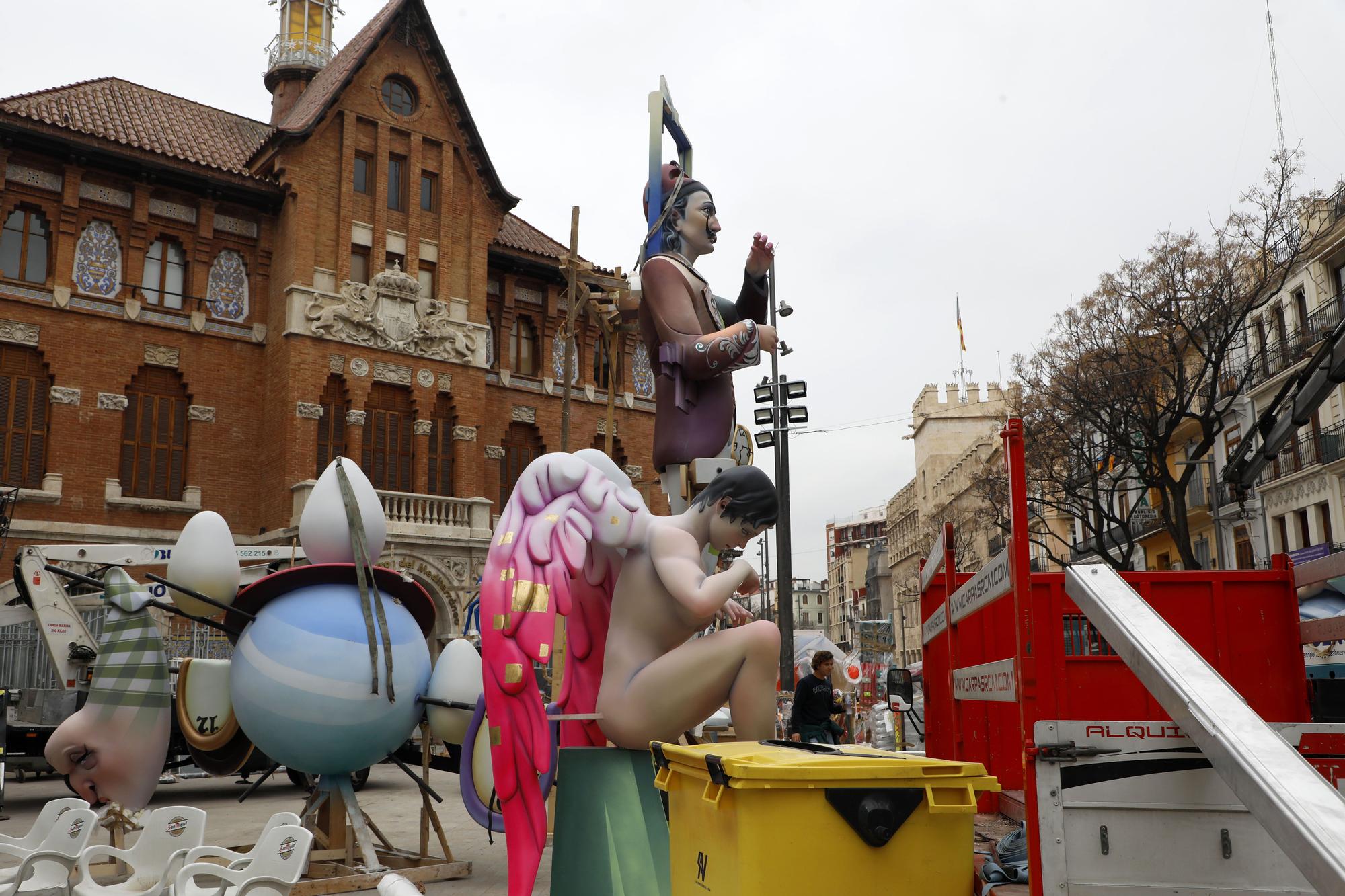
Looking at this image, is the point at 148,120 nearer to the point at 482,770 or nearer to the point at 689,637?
the point at 482,770

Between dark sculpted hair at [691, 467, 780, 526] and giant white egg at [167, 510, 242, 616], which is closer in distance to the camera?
dark sculpted hair at [691, 467, 780, 526]

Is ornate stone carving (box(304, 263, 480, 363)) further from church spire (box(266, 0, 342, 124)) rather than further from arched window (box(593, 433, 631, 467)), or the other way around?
church spire (box(266, 0, 342, 124))

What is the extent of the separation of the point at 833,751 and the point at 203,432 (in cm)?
2395

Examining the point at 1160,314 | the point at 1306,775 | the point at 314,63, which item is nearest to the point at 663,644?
the point at 1306,775

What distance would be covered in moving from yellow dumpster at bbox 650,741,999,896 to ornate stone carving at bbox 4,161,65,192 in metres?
24.6

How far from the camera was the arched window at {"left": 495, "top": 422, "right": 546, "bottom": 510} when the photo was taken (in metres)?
29.5

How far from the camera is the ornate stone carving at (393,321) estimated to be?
1000 inches

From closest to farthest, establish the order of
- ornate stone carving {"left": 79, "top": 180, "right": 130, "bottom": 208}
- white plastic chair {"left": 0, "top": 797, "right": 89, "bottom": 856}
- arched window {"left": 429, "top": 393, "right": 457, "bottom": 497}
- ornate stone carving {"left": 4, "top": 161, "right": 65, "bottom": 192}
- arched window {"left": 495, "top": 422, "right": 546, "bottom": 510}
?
white plastic chair {"left": 0, "top": 797, "right": 89, "bottom": 856}, ornate stone carving {"left": 4, "top": 161, "right": 65, "bottom": 192}, ornate stone carving {"left": 79, "top": 180, "right": 130, "bottom": 208}, arched window {"left": 429, "top": 393, "right": 457, "bottom": 497}, arched window {"left": 495, "top": 422, "right": 546, "bottom": 510}

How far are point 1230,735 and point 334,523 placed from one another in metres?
6.44

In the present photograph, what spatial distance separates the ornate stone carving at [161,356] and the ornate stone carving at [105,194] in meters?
3.18

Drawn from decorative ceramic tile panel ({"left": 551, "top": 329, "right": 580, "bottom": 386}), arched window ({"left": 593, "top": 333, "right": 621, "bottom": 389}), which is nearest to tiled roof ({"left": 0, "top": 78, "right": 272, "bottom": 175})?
decorative ceramic tile panel ({"left": 551, "top": 329, "right": 580, "bottom": 386})

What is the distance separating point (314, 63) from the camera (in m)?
32.3

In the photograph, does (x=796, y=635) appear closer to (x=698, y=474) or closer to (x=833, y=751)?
(x=698, y=474)

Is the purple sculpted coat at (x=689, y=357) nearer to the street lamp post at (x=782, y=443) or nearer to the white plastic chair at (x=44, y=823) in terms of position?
the white plastic chair at (x=44, y=823)
